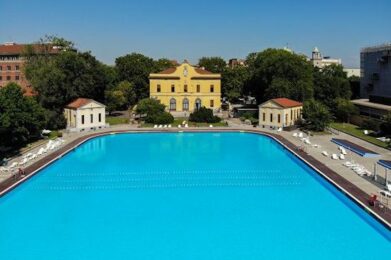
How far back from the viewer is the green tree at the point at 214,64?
6581cm

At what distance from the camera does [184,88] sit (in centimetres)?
5653

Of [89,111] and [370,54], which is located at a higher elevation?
[370,54]

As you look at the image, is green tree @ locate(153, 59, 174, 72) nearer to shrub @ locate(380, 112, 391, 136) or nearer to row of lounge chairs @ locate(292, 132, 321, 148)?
row of lounge chairs @ locate(292, 132, 321, 148)

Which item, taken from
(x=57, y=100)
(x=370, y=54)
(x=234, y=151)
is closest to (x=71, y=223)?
(x=234, y=151)

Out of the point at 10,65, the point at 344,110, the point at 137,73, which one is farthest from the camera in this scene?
the point at 10,65

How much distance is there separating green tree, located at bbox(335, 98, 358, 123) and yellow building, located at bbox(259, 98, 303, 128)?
14.6 ft

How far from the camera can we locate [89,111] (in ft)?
147

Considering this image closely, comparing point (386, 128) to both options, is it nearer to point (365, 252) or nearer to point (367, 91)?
point (367, 91)

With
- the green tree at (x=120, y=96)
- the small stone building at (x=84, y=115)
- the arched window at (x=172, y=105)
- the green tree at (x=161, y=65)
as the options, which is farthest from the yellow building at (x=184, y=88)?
the small stone building at (x=84, y=115)

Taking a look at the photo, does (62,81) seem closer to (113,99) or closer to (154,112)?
(113,99)

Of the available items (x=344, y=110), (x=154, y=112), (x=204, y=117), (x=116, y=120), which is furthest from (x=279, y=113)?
(x=116, y=120)

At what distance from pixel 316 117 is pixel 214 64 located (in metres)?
28.1

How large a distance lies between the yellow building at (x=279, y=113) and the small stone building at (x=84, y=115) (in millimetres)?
17024

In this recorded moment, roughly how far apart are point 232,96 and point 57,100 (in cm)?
2599
